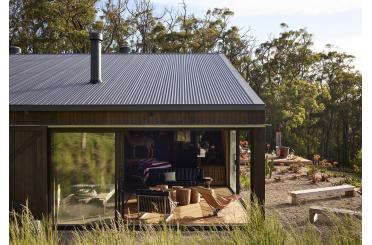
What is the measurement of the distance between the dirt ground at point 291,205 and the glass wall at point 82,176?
3.26 meters

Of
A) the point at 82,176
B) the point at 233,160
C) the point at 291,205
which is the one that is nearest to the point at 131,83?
the point at 82,176

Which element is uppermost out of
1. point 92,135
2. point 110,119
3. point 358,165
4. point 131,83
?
point 131,83

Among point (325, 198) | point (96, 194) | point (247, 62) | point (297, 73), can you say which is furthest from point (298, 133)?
point (96, 194)

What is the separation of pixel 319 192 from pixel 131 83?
5902mm

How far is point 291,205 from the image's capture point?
11.0m

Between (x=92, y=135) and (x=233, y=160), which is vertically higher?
(x=92, y=135)

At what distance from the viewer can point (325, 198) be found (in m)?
11.9

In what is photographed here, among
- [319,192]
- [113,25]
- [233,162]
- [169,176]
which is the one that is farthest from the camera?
[113,25]

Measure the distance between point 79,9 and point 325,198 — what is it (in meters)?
21.1

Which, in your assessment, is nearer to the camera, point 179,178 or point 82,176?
point 82,176

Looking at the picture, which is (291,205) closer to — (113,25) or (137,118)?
(137,118)

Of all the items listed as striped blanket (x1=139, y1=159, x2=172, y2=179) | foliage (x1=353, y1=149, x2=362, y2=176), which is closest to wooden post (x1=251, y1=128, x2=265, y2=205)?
striped blanket (x1=139, y1=159, x2=172, y2=179)

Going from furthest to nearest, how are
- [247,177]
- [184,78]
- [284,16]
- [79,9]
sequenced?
[284,16] < [79,9] < [247,177] < [184,78]
